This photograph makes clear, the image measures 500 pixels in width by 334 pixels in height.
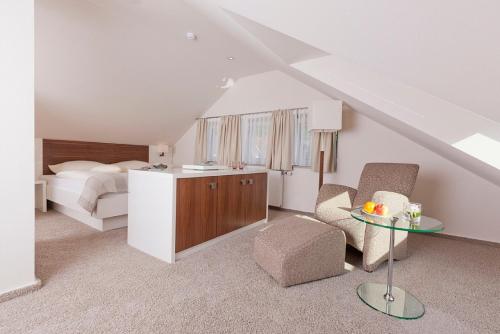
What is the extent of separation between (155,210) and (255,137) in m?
2.74

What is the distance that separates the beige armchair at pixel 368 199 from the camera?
78.7 inches

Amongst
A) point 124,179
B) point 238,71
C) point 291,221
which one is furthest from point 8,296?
point 238,71

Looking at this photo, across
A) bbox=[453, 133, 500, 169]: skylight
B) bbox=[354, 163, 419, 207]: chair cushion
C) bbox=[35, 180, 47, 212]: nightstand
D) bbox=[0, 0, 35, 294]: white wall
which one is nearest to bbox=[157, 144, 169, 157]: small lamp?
bbox=[35, 180, 47, 212]: nightstand

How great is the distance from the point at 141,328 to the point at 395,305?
5.00 feet

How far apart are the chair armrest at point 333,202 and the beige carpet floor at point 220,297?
447 mm

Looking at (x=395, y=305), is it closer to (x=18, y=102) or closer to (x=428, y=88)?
(x=428, y=88)

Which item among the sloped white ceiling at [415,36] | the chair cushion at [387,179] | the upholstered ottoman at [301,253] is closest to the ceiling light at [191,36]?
the sloped white ceiling at [415,36]

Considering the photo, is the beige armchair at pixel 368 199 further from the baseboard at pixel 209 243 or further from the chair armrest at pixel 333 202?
the baseboard at pixel 209 243

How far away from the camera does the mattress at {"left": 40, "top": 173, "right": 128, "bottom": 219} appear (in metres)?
2.78

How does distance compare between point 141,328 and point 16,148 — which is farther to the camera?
point 16,148

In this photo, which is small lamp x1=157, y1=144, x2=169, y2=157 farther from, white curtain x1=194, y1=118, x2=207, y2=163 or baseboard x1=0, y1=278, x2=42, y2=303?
baseboard x1=0, y1=278, x2=42, y2=303

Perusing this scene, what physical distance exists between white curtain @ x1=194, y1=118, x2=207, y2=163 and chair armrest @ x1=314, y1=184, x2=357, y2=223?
3178 mm

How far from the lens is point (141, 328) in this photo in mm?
1279

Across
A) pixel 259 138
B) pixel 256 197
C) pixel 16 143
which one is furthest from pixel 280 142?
pixel 16 143
